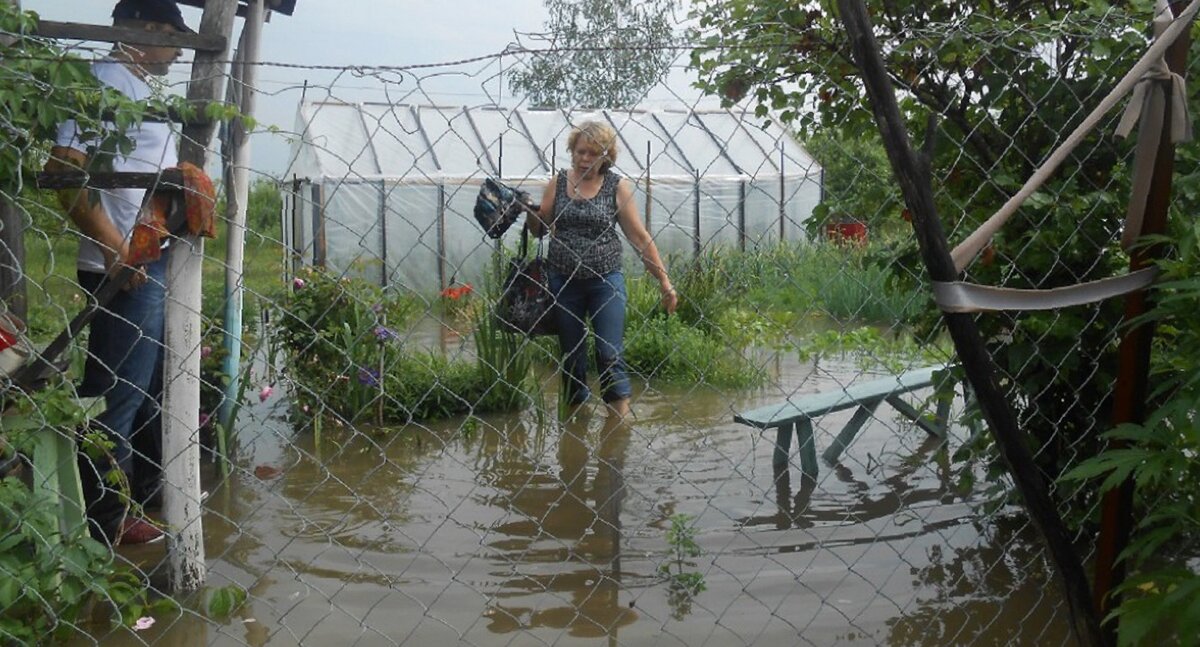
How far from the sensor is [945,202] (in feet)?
12.5

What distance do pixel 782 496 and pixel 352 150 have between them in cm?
999

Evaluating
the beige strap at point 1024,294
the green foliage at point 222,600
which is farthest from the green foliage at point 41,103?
the beige strap at point 1024,294

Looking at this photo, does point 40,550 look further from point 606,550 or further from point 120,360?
point 606,550

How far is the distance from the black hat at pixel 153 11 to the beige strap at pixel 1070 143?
2653 mm

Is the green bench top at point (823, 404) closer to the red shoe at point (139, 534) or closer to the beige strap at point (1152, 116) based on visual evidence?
the beige strap at point (1152, 116)

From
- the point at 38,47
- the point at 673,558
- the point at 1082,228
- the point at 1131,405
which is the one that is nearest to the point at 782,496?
the point at 673,558

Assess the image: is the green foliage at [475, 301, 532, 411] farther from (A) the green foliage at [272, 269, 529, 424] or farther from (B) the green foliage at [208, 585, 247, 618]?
(B) the green foliage at [208, 585, 247, 618]

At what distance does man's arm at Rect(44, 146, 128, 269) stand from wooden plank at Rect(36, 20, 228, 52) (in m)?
0.38

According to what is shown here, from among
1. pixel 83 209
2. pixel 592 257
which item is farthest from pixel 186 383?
pixel 592 257

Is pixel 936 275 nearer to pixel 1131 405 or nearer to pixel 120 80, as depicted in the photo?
pixel 1131 405

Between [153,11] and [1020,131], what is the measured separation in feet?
9.15

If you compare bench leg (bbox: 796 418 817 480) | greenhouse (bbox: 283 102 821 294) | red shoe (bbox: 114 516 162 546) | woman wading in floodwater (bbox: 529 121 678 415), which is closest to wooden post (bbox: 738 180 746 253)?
greenhouse (bbox: 283 102 821 294)

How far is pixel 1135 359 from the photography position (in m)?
2.80

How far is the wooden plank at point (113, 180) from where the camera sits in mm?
2785
